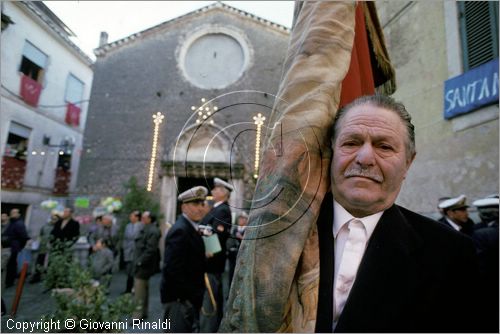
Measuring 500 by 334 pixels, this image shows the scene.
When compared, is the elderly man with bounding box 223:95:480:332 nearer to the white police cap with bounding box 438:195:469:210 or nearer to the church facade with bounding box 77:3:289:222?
the white police cap with bounding box 438:195:469:210

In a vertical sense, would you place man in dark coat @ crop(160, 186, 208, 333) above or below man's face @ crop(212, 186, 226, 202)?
below

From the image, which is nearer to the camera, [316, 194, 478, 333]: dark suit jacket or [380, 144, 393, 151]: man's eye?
[316, 194, 478, 333]: dark suit jacket

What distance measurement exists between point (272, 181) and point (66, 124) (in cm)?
1657

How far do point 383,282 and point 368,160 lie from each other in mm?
369

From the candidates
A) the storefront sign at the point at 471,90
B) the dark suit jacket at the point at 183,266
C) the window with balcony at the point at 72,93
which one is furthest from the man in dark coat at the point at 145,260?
the window with balcony at the point at 72,93

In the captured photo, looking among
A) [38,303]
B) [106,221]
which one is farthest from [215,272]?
[106,221]

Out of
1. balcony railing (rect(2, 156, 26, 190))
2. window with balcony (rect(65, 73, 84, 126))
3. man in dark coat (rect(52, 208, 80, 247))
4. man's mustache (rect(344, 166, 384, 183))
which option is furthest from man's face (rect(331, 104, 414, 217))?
window with balcony (rect(65, 73, 84, 126))

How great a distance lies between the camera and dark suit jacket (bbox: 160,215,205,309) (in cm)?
310

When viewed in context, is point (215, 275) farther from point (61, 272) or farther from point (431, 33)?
point (431, 33)

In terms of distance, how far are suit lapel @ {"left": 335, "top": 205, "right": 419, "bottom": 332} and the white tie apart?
3 centimetres

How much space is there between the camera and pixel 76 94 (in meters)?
13.9

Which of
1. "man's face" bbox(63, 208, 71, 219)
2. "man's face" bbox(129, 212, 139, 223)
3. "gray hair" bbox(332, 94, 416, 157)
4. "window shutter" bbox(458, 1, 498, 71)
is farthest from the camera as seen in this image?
"man's face" bbox(129, 212, 139, 223)

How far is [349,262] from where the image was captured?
995 millimetres

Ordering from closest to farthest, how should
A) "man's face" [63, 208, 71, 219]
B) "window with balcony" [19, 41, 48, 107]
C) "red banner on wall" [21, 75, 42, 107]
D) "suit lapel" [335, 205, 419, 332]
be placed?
"suit lapel" [335, 205, 419, 332] < "man's face" [63, 208, 71, 219] < "window with balcony" [19, 41, 48, 107] < "red banner on wall" [21, 75, 42, 107]
